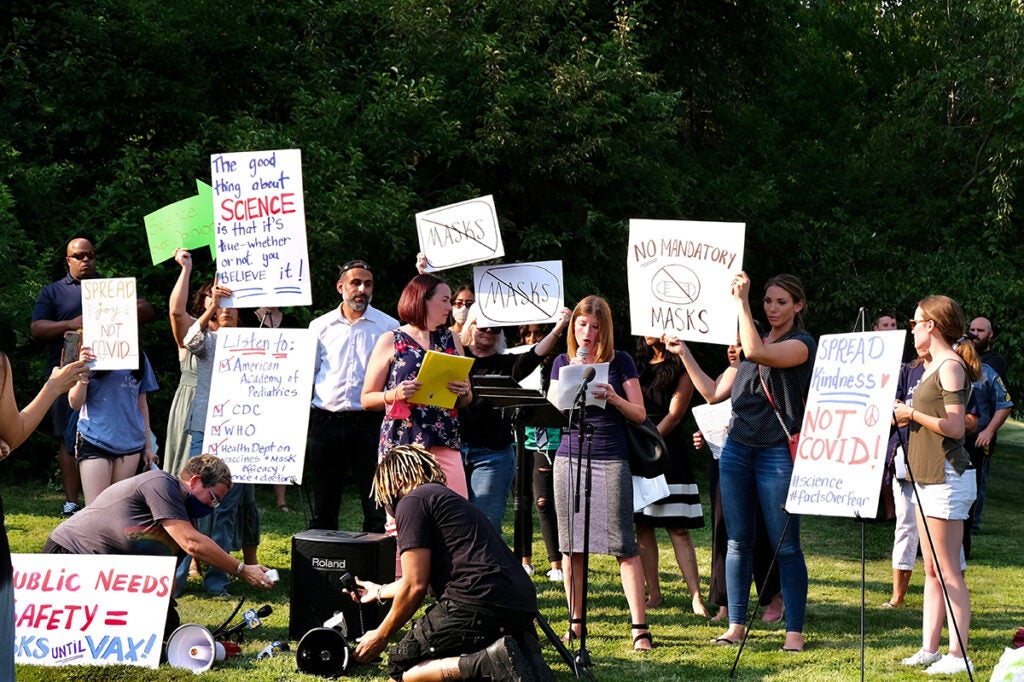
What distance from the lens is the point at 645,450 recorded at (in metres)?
6.90

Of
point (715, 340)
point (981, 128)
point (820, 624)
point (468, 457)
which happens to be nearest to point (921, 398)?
point (715, 340)

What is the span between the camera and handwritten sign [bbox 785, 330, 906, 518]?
575cm

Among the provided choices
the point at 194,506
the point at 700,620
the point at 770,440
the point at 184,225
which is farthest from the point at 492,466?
the point at 184,225

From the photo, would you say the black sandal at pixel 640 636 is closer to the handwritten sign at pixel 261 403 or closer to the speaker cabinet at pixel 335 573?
the speaker cabinet at pixel 335 573

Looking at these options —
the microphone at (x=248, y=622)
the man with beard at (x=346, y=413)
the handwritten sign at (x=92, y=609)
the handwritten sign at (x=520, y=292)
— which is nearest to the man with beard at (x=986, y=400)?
the handwritten sign at (x=520, y=292)

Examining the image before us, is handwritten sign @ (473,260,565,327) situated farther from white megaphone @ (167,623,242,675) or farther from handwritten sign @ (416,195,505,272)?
white megaphone @ (167,623,242,675)

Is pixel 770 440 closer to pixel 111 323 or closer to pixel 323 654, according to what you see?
pixel 323 654

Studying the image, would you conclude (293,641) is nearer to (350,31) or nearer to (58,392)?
(58,392)

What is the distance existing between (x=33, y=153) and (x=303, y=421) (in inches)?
292

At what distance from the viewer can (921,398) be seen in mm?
6094

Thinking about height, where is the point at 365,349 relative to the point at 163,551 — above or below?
above

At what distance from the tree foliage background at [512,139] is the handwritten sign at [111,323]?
3386 mm

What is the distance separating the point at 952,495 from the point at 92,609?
14.2ft

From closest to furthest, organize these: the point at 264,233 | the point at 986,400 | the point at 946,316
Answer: the point at 946,316 → the point at 264,233 → the point at 986,400
